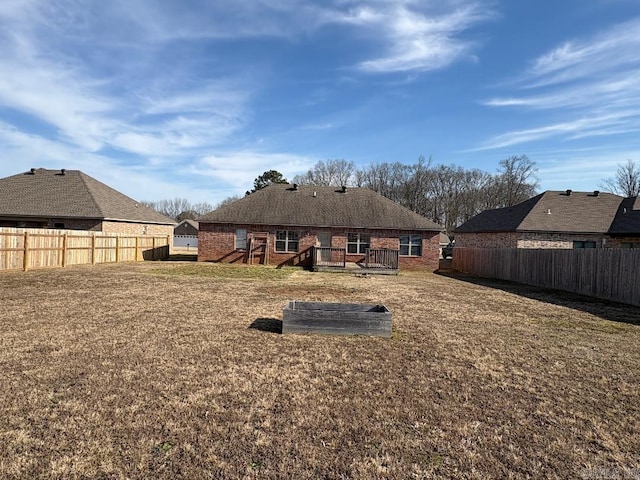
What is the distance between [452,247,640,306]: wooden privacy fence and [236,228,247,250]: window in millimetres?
13971

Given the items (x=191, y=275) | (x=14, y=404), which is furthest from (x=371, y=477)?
(x=191, y=275)

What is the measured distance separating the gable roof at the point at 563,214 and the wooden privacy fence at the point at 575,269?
5673mm

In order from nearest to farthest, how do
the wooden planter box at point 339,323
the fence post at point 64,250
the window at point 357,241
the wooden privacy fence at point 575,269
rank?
the wooden planter box at point 339,323
the wooden privacy fence at point 575,269
the fence post at point 64,250
the window at point 357,241

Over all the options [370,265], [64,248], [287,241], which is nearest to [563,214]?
[370,265]

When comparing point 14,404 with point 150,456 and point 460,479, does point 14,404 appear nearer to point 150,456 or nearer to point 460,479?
point 150,456

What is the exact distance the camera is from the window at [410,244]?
23812mm

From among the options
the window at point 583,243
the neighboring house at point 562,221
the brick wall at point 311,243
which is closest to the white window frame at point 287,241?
the brick wall at point 311,243

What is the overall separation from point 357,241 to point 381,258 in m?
2.44

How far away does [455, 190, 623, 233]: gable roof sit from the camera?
979 inches

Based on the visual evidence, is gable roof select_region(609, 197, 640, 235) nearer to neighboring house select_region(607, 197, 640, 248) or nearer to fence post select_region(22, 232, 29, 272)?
neighboring house select_region(607, 197, 640, 248)

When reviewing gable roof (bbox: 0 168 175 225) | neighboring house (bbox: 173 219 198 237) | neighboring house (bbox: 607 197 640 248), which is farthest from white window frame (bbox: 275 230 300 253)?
neighboring house (bbox: 173 219 198 237)

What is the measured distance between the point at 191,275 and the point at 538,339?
13.3m

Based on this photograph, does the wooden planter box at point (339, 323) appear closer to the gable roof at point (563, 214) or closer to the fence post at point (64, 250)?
the fence post at point (64, 250)

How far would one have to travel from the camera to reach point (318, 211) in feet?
80.9
